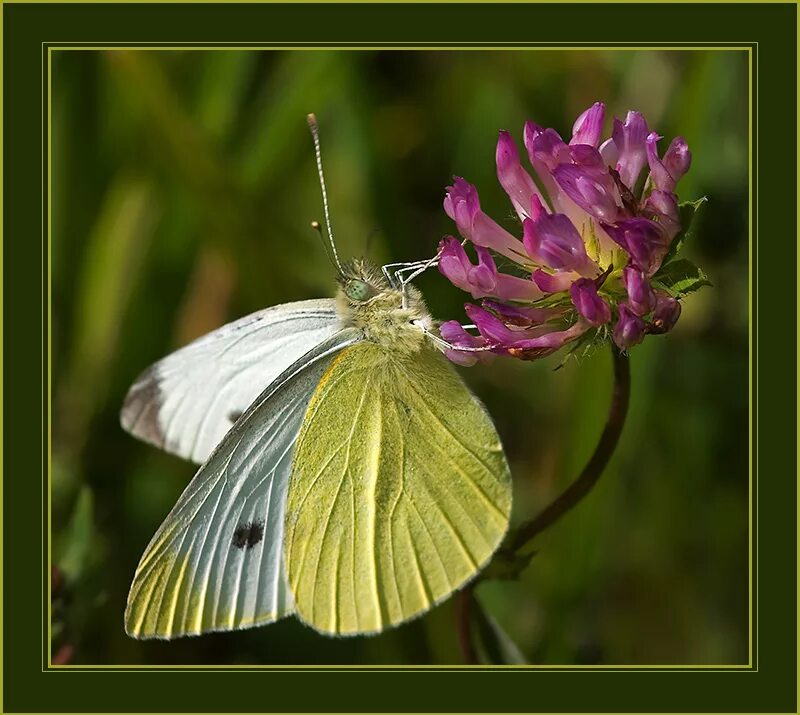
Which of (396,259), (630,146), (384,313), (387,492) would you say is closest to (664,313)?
(630,146)

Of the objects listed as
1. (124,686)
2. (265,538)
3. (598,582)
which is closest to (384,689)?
(265,538)

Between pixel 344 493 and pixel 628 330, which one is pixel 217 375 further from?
pixel 628 330

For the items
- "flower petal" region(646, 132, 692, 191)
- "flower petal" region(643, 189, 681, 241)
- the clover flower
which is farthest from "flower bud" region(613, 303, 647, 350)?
"flower petal" region(646, 132, 692, 191)

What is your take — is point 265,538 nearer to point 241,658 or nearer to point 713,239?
point 241,658

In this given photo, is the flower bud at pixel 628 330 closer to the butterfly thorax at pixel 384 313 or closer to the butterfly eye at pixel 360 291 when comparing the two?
the butterfly thorax at pixel 384 313

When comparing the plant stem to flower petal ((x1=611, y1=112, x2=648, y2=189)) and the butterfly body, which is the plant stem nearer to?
the butterfly body
